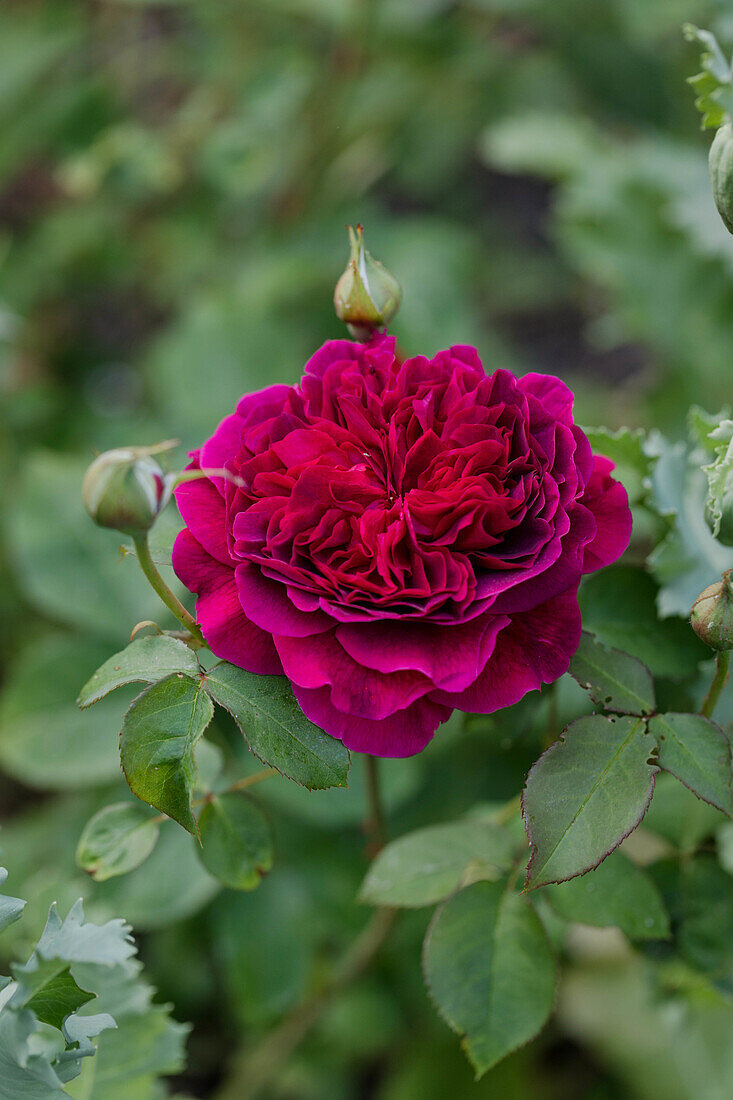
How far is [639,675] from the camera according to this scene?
1.76 feet

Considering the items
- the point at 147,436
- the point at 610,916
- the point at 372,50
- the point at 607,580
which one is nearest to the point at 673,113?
the point at 372,50

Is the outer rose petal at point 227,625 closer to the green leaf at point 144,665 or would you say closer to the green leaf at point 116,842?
the green leaf at point 144,665

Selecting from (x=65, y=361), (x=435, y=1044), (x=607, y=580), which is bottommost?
(x=435, y=1044)

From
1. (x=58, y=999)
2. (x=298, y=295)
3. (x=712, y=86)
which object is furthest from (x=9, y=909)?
(x=298, y=295)

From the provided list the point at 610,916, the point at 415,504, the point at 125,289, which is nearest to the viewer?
the point at 415,504

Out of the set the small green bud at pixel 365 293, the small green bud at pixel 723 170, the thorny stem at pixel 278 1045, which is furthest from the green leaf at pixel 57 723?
the small green bud at pixel 723 170

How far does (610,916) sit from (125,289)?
1731 mm

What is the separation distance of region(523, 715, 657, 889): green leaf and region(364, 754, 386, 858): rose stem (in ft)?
0.43

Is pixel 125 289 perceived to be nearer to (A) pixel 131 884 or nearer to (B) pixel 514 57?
(B) pixel 514 57

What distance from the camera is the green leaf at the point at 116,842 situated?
0.58 metres

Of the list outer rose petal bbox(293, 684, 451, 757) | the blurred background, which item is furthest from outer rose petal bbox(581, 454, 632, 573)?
the blurred background

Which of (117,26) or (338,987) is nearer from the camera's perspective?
(338,987)

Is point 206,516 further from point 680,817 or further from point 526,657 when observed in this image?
point 680,817

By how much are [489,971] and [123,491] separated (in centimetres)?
34
